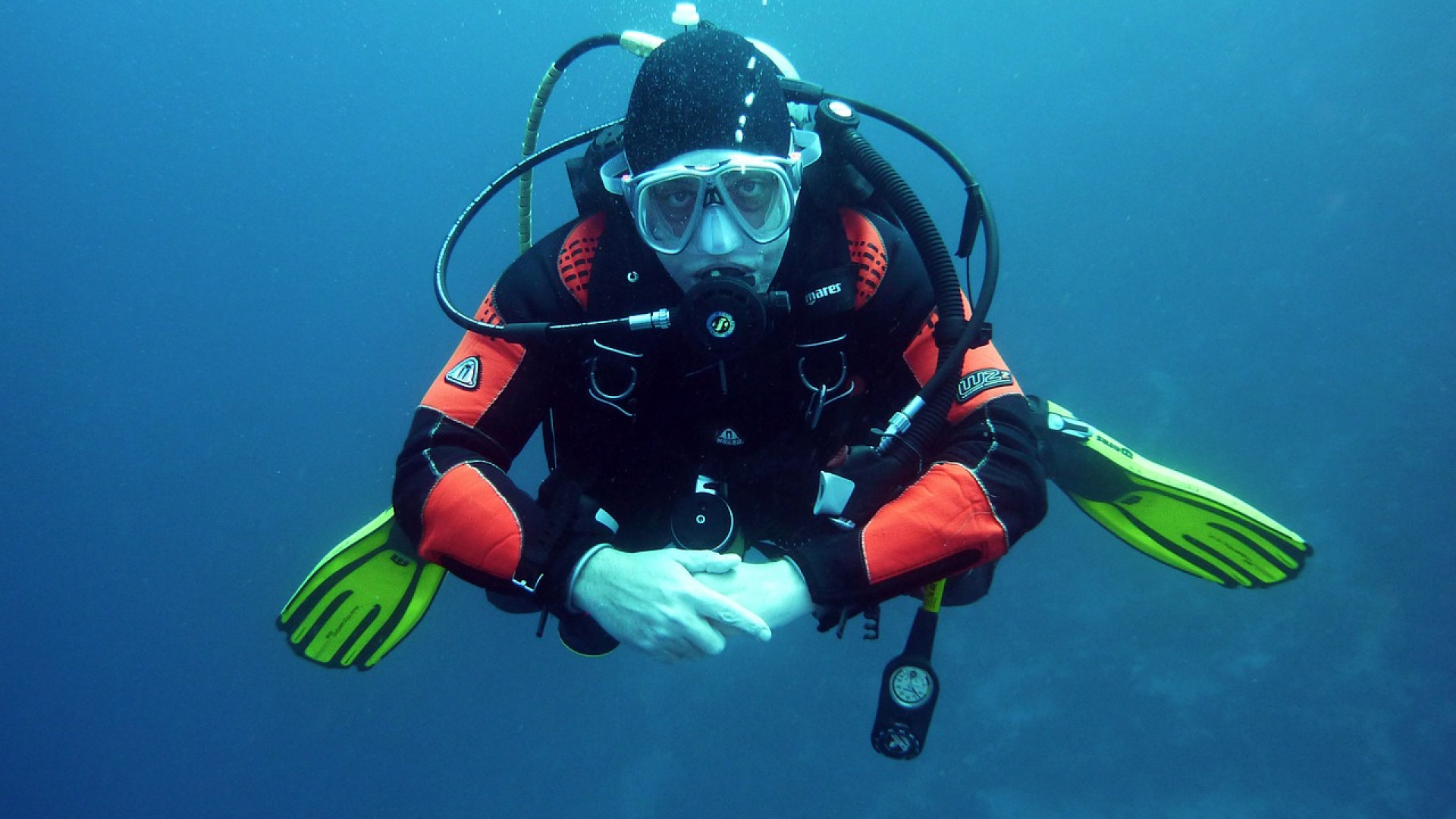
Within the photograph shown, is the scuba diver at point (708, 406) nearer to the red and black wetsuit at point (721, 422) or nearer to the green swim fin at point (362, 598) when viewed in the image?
the red and black wetsuit at point (721, 422)

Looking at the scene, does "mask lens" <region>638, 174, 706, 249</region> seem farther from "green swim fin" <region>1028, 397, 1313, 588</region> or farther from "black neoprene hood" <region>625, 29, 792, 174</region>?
"green swim fin" <region>1028, 397, 1313, 588</region>

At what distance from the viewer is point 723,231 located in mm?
2336

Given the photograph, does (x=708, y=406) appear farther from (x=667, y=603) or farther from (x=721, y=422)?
(x=667, y=603)

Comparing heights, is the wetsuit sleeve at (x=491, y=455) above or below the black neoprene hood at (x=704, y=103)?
below

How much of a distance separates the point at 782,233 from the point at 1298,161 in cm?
2176

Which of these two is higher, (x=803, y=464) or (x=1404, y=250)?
(x=1404, y=250)

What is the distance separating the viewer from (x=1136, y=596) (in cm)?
1177

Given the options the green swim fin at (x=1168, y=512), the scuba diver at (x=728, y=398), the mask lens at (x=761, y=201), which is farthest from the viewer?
the green swim fin at (x=1168, y=512)

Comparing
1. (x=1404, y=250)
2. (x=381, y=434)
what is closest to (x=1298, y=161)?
(x=1404, y=250)

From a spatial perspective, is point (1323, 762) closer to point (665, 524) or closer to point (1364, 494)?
point (1364, 494)

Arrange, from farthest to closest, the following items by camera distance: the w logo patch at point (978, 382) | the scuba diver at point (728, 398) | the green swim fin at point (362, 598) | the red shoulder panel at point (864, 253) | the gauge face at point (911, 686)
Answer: the green swim fin at point (362, 598)
the gauge face at point (911, 686)
the red shoulder panel at point (864, 253)
the w logo patch at point (978, 382)
the scuba diver at point (728, 398)

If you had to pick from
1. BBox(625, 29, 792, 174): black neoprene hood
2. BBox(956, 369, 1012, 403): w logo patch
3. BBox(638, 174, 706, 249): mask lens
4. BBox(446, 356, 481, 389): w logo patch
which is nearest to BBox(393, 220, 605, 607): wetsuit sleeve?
BBox(446, 356, 481, 389): w logo patch

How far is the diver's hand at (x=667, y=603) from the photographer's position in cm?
199

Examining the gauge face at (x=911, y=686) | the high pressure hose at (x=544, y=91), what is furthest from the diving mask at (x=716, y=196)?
the gauge face at (x=911, y=686)
